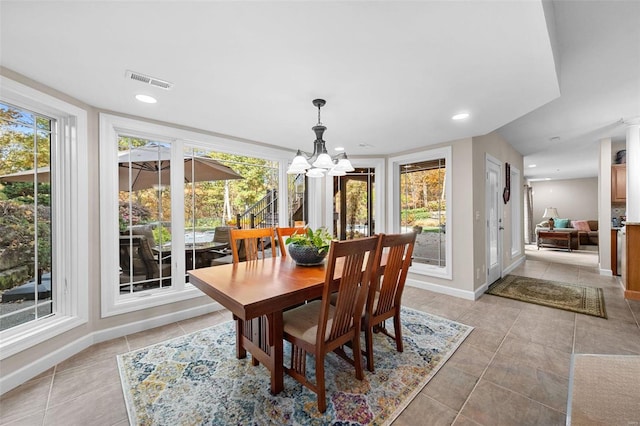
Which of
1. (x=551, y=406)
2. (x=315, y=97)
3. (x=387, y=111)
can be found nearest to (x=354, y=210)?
(x=387, y=111)

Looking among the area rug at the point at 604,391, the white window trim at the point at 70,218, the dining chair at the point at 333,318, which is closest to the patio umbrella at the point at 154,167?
the white window trim at the point at 70,218

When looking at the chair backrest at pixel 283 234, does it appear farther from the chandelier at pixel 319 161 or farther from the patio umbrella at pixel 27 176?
the patio umbrella at pixel 27 176

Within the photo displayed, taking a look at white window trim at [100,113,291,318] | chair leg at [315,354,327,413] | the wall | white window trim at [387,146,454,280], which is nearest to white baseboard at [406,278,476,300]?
white window trim at [387,146,454,280]

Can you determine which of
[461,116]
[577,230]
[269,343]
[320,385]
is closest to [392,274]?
[320,385]

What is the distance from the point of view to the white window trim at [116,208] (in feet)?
8.34

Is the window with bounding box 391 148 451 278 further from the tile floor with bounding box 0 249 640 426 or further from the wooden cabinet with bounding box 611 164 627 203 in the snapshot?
the wooden cabinet with bounding box 611 164 627 203

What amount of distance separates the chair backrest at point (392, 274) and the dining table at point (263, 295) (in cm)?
12

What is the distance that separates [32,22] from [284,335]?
2.26 meters

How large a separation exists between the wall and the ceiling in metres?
8.14

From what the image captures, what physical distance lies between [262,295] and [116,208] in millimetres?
2069

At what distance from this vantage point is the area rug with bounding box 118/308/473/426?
1616mm

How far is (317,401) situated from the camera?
5.55 ft

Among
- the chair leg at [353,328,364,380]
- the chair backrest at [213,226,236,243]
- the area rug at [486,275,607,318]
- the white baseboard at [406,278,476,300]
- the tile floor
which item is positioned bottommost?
the tile floor

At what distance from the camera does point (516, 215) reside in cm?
600
